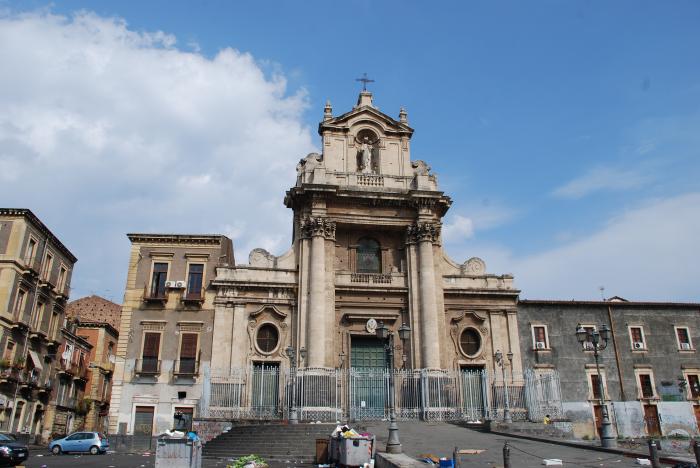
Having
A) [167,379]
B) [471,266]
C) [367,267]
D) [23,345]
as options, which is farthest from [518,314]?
[23,345]

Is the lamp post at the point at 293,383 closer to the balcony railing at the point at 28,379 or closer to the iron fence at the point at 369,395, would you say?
the iron fence at the point at 369,395

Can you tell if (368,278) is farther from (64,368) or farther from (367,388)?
(64,368)

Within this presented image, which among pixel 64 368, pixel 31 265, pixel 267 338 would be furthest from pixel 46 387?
pixel 267 338

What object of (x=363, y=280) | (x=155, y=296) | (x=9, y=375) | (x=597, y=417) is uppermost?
(x=363, y=280)

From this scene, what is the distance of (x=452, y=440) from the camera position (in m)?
20.0

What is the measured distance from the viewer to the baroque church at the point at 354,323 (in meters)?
27.5

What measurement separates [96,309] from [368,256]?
30260 millimetres

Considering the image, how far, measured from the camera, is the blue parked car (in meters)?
26.1

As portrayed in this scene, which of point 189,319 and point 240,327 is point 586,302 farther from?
point 189,319

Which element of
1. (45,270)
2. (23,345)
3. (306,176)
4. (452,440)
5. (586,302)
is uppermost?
(306,176)

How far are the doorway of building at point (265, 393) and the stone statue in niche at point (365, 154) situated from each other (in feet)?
39.7

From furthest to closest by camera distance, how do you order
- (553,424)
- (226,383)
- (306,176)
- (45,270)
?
(45,270), (306,176), (226,383), (553,424)

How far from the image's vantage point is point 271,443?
2062cm

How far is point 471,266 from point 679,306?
12201 mm
